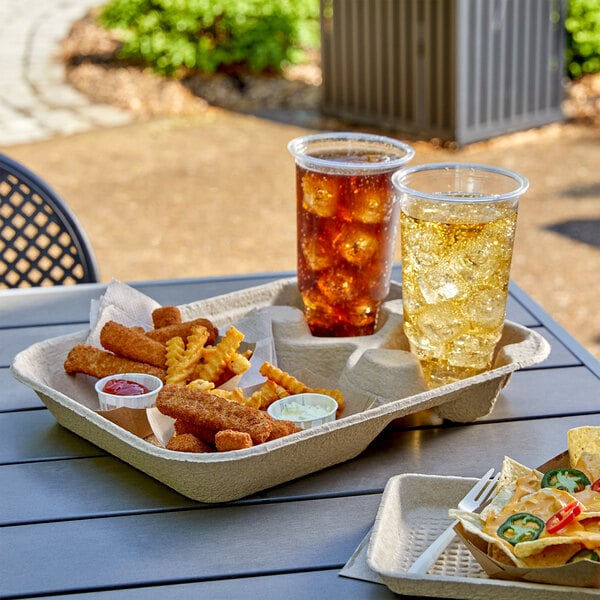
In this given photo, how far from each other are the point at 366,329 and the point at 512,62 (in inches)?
210

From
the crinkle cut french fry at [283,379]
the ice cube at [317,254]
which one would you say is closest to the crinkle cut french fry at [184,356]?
the crinkle cut french fry at [283,379]

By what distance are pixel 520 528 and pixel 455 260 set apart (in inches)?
19.2

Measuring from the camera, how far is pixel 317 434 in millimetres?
1385

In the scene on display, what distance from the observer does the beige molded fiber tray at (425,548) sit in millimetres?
1124

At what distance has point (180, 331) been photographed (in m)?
1.69

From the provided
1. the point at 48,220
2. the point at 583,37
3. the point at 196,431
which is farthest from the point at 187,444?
the point at 583,37

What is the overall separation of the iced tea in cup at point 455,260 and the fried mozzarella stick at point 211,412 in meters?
0.32

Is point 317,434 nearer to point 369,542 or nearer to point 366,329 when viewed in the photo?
point 369,542

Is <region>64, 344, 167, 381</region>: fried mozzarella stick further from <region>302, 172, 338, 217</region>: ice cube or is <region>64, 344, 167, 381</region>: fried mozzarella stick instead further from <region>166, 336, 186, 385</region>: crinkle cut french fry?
<region>302, 172, 338, 217</region>: ice cube

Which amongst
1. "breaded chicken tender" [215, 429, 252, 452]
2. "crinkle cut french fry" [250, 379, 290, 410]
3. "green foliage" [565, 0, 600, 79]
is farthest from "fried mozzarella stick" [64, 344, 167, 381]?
"green foliage" [565, 0, 600, 79]

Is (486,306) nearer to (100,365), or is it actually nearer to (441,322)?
(441,322)

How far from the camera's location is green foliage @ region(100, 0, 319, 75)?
26.9 feet

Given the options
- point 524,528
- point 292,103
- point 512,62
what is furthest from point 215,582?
point 292,103

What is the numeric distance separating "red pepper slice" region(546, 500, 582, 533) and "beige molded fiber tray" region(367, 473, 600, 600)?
0.06 meters
